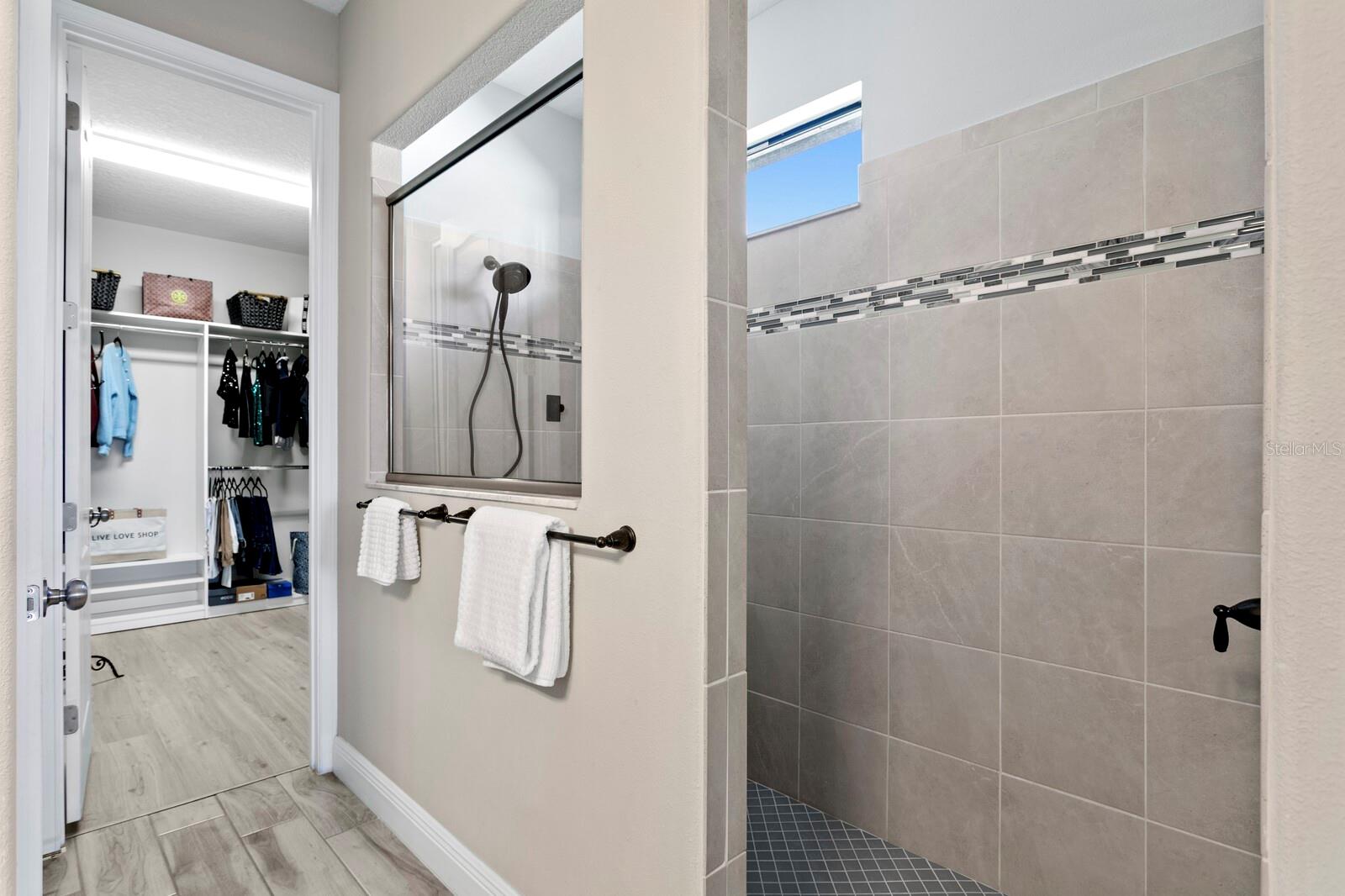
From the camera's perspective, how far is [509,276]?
1.71 meters

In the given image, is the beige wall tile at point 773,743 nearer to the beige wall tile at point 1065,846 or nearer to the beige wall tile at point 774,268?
the beige wall tile at point 1065,846

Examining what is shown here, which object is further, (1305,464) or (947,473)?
(947,473)

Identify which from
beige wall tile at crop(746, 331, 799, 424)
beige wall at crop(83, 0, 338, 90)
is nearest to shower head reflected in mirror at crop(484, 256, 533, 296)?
beige wall tile at crop(746, 331, 799, 424)

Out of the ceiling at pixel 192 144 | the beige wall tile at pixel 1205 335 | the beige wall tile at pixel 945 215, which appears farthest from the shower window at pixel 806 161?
the ceiling at pixel 192 144

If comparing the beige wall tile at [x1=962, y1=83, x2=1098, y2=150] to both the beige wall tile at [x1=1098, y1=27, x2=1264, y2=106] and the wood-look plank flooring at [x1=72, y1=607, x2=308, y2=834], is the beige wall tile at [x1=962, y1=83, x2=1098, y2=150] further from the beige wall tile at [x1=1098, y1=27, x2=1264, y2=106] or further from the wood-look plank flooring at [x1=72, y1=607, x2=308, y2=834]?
the wood-look plank flooring at [x1=72, y1=607, x2=308, y2=834]

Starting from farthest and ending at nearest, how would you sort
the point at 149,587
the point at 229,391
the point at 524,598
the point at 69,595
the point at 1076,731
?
1. the point at 229,391
2. the point at 149,587
3. the point at 1076,731
4. the point at 524,598
5. the point at 69,595

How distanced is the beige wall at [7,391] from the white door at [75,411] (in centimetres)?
160

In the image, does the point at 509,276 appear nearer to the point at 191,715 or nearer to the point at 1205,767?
the point at 1205,767

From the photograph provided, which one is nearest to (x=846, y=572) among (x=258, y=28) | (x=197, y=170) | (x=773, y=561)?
(x=773, y=561)

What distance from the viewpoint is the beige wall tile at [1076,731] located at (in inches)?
58.0

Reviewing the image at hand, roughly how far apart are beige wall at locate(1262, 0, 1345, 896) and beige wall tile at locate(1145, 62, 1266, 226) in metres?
1.10

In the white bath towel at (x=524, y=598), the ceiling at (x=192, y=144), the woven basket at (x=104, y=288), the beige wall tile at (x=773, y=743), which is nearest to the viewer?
the white bath towel at (x=524, y=598)

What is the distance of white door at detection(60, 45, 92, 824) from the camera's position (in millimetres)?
1857

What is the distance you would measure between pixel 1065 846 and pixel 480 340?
1944 millimetres
